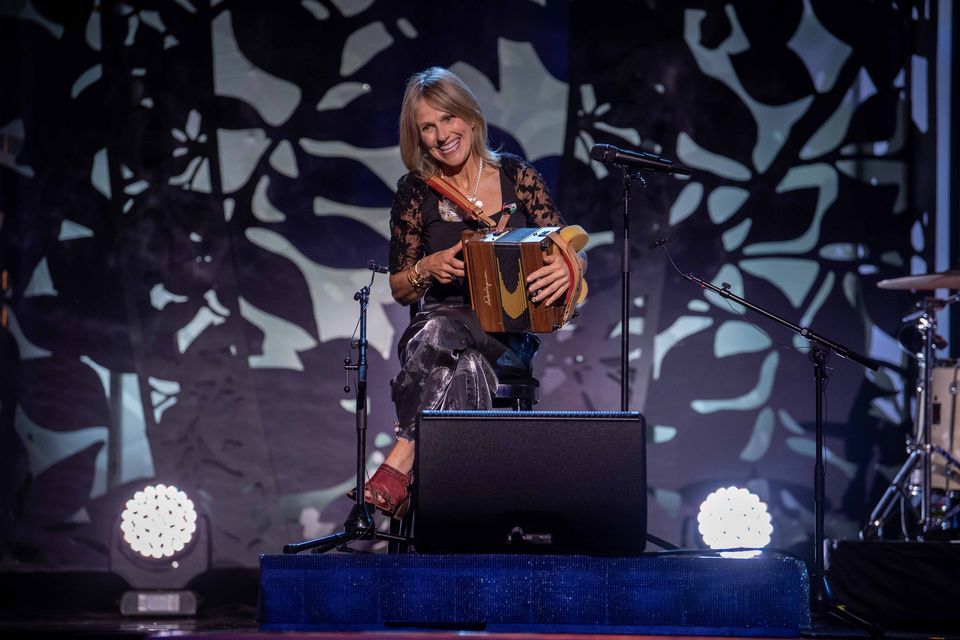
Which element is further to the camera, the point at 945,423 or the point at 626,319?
the point at 945,423

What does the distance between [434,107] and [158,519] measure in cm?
232

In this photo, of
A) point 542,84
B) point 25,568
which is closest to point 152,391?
point 25,568

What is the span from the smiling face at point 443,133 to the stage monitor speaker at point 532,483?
127 centimetres

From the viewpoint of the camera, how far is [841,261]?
4.87 metres

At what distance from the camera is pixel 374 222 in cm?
488

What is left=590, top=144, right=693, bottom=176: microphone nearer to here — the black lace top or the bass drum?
the black lace top

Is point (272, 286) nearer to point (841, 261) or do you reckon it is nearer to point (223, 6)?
point (223, 6)

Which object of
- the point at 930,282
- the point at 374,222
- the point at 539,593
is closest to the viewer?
the point at 539,593

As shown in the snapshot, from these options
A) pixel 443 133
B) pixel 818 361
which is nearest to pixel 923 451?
pixel 818 361

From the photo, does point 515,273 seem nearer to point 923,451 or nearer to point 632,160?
point 632,160

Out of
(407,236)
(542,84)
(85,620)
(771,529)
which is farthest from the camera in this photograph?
(542,84)

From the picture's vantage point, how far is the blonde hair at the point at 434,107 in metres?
3.48

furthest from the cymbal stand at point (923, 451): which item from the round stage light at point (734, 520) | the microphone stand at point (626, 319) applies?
the microphone stand at point (626, 319)

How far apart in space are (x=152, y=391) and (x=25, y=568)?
978mm
